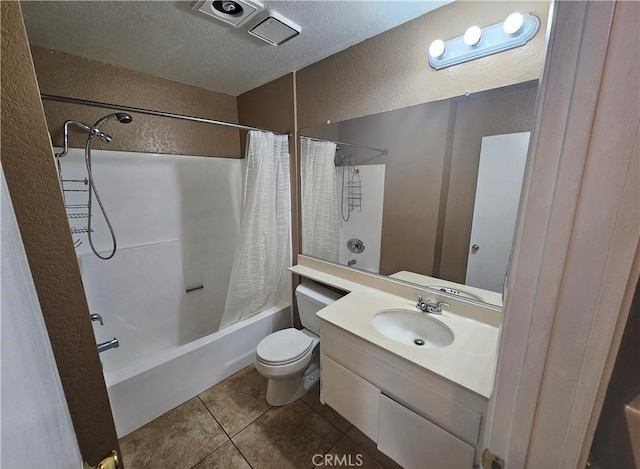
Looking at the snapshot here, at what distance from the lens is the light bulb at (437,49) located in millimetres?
1213

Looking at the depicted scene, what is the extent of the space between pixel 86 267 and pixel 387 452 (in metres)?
2.15

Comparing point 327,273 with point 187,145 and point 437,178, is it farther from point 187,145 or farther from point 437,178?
point 187,145

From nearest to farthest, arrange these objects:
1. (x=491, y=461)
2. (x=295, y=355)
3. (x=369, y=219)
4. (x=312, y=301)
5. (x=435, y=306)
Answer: (x=491, y=461), (x=435, y=306), (x=295, y=355), (x=369, y=219), (x=312, y=301)

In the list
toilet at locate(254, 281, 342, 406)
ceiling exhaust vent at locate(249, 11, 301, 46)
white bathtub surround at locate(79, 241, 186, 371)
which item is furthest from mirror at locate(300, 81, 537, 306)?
white bathtub surround at locate(79, 241, 186, 371)

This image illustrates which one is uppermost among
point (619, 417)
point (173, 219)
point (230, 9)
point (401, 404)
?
point (230, 9)

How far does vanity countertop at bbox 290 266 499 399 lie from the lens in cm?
92

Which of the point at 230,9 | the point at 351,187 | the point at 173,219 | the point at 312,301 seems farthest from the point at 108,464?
the point at 173,219

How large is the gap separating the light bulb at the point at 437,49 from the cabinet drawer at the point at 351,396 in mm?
1605

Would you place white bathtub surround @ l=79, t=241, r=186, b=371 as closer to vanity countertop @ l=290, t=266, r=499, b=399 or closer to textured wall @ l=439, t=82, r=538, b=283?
vanity countertop @ l=290, t=266, r=499, b=399

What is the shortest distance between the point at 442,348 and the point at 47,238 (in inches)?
51.5

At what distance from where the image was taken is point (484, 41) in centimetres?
112

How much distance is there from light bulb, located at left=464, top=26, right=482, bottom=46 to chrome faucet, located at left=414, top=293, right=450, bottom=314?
1235 millimetres

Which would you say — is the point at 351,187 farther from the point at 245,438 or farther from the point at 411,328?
the point at 245,438

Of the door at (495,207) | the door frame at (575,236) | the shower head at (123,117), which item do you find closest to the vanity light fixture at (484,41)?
the door at (495,207)
